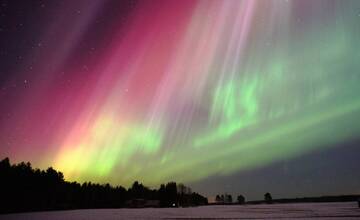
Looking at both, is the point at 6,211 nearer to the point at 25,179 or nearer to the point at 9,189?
the point at 9,189

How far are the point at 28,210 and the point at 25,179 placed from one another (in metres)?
16.7

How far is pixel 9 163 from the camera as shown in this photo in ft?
625

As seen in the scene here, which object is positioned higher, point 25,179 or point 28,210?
point 25,179

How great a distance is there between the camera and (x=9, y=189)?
6870 inches

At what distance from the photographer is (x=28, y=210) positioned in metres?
188

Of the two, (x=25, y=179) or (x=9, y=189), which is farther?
(x=25, y=179)

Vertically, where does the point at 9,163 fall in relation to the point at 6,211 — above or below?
above

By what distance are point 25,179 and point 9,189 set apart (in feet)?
72.4

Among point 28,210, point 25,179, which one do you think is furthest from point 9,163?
point 28,210

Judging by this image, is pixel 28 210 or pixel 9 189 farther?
pixel 28 210

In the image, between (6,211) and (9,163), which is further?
(9,163)

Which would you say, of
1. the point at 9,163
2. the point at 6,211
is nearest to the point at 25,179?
the point at 9,163

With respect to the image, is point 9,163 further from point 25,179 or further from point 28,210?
point 28,210

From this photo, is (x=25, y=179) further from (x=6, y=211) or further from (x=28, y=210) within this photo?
(x=6, y=211)
